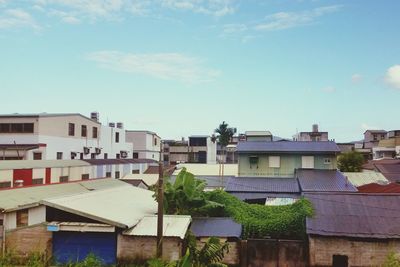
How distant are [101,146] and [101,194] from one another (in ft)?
96.8

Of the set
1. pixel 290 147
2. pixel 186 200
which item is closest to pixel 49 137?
pixel 186 200

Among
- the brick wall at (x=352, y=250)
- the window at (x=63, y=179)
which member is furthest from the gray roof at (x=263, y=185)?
the window at (x=63, y=179)

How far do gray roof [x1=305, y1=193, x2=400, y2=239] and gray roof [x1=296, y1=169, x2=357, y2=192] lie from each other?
6.31 metres

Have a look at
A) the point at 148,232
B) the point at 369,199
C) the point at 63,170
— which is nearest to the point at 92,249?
the point at 148,232

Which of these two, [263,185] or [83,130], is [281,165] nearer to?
[263,185]

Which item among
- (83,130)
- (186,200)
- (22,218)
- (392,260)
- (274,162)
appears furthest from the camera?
(83,130)

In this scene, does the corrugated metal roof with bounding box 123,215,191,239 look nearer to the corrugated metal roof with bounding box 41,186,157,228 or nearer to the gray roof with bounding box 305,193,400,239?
the corrugated metal roof with bounding box 41,186,157,228

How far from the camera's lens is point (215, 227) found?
68.8ft

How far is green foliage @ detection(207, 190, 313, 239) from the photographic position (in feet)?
70.5

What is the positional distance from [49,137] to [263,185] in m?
22.7

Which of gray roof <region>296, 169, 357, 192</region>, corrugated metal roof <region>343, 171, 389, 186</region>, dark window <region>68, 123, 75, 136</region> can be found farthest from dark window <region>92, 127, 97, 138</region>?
corrugated metal roof <region>343, 171, 389, 186</region>

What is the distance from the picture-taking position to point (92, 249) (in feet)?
60.2

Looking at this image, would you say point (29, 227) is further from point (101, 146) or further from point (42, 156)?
point (101, 146)

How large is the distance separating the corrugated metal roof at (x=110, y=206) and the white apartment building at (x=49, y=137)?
15.0 meters
